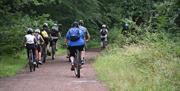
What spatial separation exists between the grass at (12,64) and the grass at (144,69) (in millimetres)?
3488

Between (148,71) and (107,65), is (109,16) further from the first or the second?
(148,71)

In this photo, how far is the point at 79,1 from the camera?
1500 inches

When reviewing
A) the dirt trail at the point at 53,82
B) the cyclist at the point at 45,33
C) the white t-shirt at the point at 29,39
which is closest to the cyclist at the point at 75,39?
the dirt trail at the point at 53,82

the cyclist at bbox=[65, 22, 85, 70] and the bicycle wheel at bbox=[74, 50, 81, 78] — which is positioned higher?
the cyclist at bbox=[65, 22, 85, 70]

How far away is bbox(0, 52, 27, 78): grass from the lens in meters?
20.1

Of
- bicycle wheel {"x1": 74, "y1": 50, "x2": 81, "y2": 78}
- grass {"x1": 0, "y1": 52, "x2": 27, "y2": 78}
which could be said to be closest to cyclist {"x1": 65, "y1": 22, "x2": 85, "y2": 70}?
bicycle wheel {"x1": 74, "y1": 50, "x2": 81, "y2": 78}

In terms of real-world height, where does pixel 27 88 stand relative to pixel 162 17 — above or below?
below

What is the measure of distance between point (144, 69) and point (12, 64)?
9.41 m

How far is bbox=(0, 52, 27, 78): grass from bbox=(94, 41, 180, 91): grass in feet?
11.4

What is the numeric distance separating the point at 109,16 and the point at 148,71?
36225 mm

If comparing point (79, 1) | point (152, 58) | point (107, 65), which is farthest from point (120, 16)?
point (152, 58)

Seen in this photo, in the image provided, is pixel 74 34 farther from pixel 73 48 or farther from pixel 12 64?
pixel 12 64

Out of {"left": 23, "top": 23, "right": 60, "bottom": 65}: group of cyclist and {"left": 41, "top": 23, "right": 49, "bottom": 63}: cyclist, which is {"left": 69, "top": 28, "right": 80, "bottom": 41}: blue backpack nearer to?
{"left": 23, "top": 23, "right": 60, "bottom": 65}: group of cyclist

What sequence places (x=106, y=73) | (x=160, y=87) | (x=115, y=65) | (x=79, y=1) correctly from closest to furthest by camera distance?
(x=160, y=87)
(x=106, y=73)
(x=115, y=65)
(x=79, y=1)
